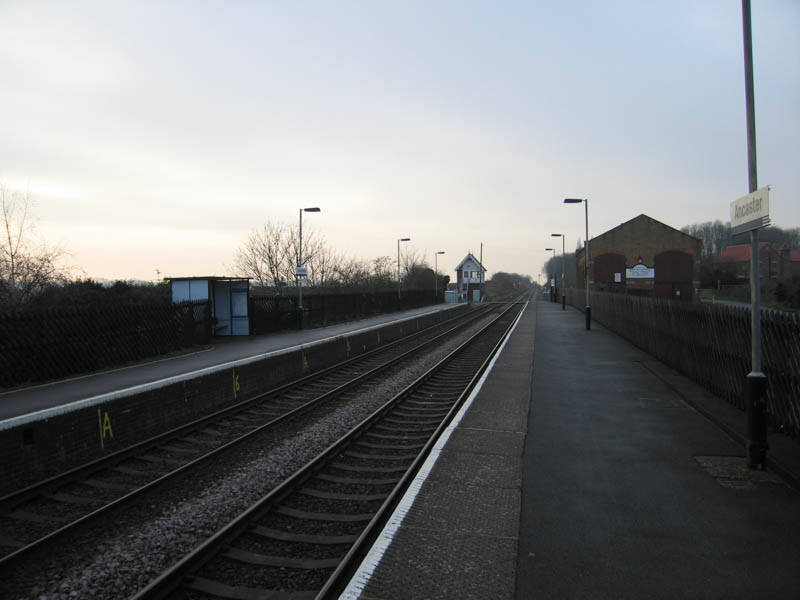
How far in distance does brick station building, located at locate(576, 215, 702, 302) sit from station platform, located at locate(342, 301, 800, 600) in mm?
48295

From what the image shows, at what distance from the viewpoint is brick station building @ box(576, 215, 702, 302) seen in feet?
174

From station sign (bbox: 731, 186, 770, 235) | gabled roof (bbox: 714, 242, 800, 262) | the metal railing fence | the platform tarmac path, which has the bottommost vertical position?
the platform tarmac path

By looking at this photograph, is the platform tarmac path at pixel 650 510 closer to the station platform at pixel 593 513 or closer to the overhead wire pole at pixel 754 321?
Answer: the station platform at pixel 593 513

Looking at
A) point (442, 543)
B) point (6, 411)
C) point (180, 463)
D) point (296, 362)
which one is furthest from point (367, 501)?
point (296, 362)

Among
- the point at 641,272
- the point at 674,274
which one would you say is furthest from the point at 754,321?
the point at 674,274

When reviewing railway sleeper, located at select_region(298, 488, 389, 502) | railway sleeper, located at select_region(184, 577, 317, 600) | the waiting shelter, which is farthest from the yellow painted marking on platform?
the waiting shelter

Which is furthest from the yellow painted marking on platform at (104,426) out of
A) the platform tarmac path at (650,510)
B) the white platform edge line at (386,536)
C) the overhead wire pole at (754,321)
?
the overhead wire pole at (754,321)

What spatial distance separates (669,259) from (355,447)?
179 ft

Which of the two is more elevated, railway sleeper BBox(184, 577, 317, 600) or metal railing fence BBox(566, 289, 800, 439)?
metal railing fence BBox(566, 289, 800, 439)

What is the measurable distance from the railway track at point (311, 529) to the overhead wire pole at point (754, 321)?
381 centimetres

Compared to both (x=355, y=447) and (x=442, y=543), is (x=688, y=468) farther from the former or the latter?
(x=355, y=447)

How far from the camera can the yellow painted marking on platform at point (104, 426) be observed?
752 centimetres

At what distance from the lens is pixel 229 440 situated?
8008 millimetres

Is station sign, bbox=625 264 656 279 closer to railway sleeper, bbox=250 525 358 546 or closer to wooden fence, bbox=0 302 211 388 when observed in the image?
wooden fence, bbox=0 302 211 388
